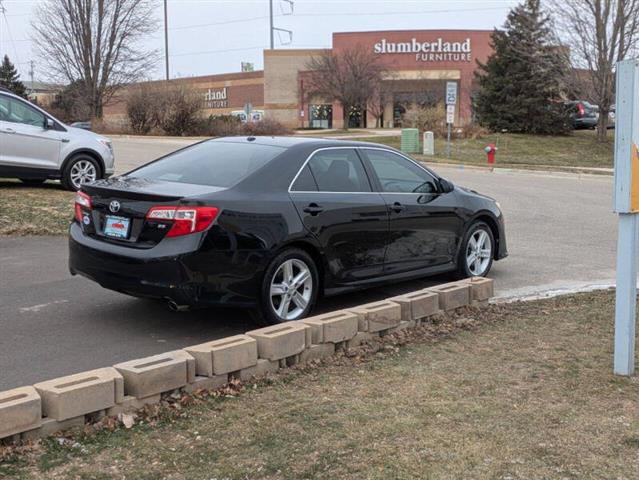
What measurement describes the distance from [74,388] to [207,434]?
2.33ft

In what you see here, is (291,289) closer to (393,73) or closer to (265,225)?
(265,225)

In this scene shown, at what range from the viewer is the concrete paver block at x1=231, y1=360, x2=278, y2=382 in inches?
179

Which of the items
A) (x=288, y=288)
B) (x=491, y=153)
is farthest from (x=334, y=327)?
(x=491, y=153)

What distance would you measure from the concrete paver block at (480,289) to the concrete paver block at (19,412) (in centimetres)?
396

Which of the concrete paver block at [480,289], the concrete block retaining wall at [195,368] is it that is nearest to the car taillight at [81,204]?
the concrete block retaining wall at [195,368]

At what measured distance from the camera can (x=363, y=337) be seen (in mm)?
5375

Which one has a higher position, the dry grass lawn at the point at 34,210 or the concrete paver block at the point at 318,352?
the dry grass lawn at the point at 34,210

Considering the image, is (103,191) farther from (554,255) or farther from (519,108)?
(519,108)

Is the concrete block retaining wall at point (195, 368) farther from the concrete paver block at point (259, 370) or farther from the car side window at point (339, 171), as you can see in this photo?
the car side window at point (339, 171)

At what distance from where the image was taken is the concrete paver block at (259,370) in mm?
4539

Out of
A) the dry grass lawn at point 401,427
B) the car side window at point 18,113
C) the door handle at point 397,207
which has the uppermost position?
the car side window at point 18,113

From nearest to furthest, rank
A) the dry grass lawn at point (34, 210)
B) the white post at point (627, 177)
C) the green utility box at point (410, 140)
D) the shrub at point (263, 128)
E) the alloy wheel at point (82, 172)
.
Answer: the white post at point (627, 177), the dry grass lawn at point (34, 210), the alloy wheel at point (82, 172), the green utility box at point (410, 140), the shrub at point (263, 128)

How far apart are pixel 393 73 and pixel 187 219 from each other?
58.9m

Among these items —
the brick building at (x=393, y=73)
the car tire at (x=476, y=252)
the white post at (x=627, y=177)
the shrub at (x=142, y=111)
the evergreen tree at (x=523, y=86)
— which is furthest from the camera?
the brick building at (x=393, y=73)
